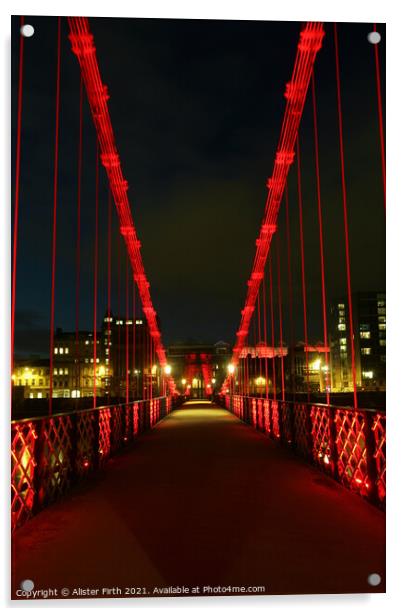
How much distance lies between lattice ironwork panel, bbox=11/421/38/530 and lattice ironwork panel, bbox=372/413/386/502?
3126 millimetres

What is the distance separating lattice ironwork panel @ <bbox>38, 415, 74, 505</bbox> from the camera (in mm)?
5805

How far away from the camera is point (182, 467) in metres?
8.67

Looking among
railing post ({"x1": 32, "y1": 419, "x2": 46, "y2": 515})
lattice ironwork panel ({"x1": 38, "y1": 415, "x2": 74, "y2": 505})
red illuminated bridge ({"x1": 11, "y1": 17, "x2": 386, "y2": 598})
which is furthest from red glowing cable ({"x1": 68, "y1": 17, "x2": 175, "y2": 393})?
lattice ironwork panel ({"x1": 38, "y1": 415, "x2": 74, "y2": 505})

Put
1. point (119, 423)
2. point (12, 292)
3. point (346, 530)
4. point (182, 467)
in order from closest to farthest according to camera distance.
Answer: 1. point (12, 292)
2. point (346, 530)
3. point (182, 467)
4. point (119, 423)

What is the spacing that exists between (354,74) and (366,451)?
11.6 ft

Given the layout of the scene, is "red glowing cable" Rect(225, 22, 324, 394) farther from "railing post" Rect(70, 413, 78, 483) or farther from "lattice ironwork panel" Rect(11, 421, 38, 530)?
"railing post" Rect(70, 413, 78, 483)

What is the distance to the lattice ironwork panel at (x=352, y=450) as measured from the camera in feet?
19.8

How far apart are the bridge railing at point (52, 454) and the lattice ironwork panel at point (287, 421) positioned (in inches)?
121

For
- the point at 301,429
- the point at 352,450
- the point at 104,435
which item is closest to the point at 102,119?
the point at 104,435

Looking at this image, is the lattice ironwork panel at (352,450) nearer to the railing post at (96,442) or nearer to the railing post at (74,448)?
the railing post at (74,448)

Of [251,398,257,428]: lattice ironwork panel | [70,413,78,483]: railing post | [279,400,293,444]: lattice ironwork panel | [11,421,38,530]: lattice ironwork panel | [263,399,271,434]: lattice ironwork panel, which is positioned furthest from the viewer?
[251,398,257,428]: lattice ironwork panel

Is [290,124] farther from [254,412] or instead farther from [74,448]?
[254,412]

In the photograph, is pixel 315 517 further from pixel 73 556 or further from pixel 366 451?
pixel 73 556
